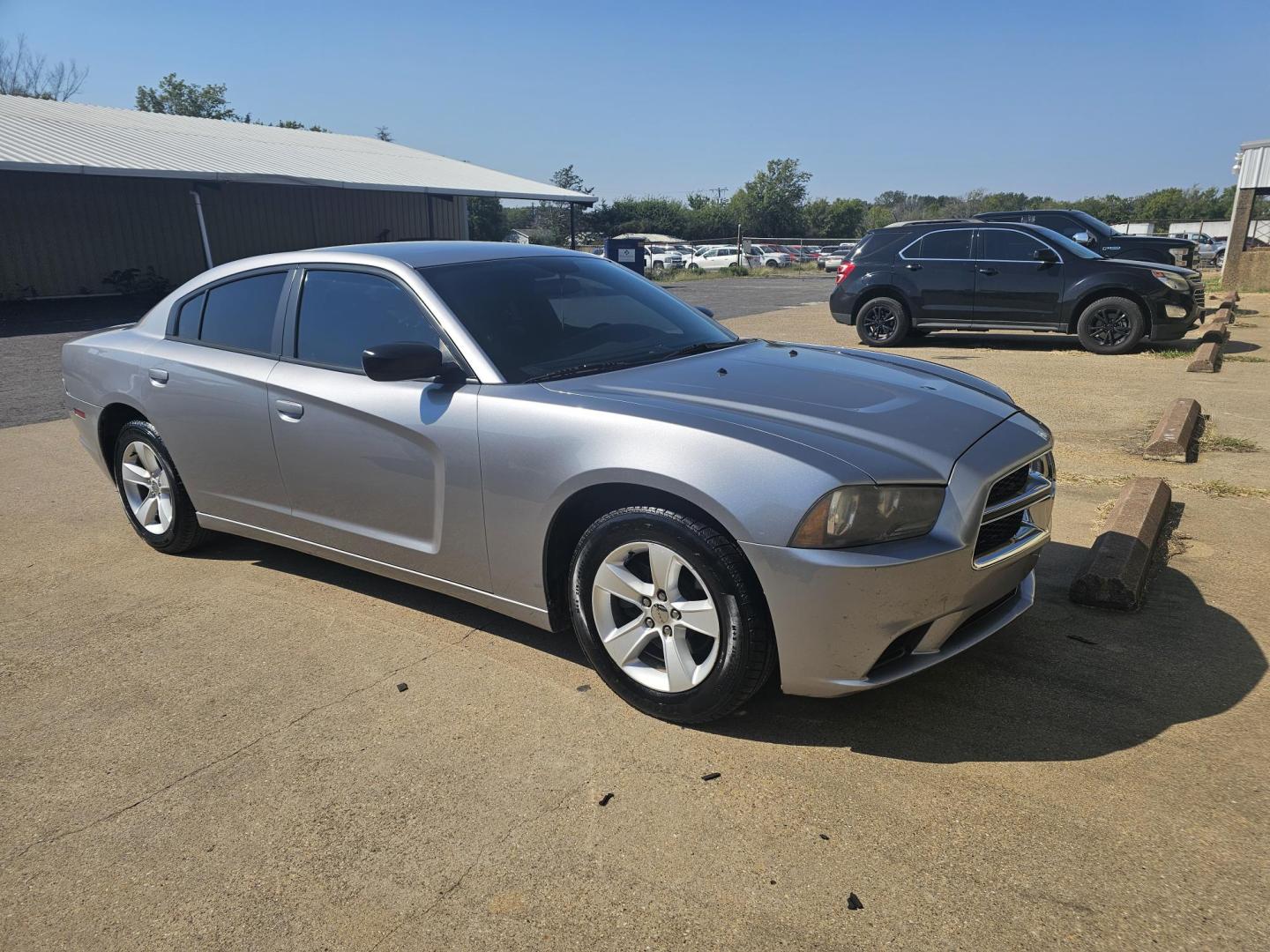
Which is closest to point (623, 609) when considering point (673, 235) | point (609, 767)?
point (609, 767)

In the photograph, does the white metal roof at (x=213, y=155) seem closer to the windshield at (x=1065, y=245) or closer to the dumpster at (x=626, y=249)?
the dumpster at (x=626, y=249)

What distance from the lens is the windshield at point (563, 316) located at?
3.72 metres

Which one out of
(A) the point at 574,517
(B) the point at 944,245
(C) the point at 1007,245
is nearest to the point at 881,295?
(B) the point at 944,245

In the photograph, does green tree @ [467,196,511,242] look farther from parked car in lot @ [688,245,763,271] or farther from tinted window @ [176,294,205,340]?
tinted window @ [176,294,205,340]

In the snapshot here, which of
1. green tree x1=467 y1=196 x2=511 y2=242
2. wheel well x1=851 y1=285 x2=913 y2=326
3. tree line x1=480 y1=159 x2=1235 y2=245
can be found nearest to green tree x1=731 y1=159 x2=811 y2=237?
tree line x1=480 y1=159 x2=1235 y2=245

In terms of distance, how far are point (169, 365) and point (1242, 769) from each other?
475 centimetres

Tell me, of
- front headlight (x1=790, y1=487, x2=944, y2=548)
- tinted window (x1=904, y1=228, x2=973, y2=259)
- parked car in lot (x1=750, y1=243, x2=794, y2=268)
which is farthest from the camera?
parked car in lot (x1=750, y1=243, x2=794, y2=268)

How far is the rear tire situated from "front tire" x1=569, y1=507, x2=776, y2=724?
36.0 ft

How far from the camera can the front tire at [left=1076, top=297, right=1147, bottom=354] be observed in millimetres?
11734

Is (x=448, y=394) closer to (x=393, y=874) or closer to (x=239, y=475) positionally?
(x=239, y=475)

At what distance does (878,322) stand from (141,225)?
73.9ft

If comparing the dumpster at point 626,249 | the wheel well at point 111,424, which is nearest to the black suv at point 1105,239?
the dumpster at point 626,249

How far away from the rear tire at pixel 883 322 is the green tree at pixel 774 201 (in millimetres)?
71622

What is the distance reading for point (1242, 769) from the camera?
2746mm
